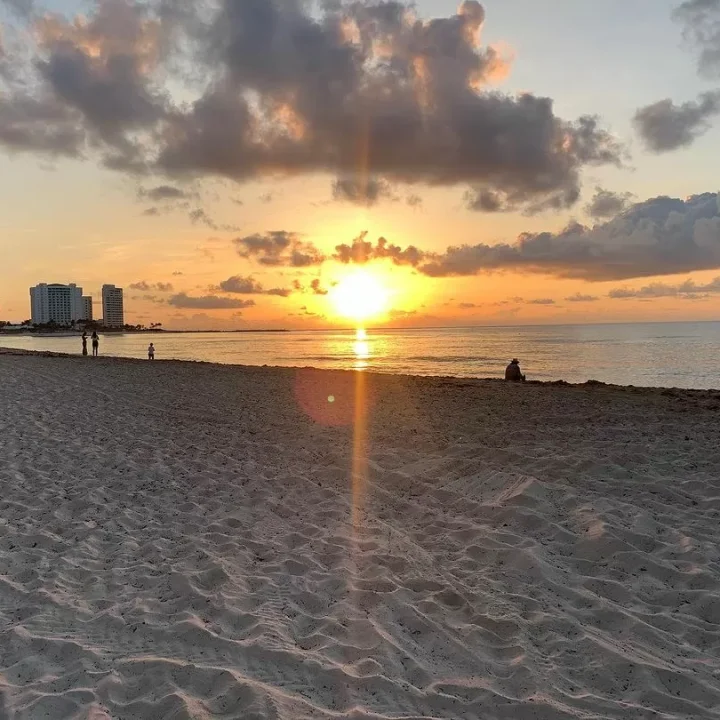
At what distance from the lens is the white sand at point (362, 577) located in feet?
11.4

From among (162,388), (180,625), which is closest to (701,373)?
(162,388)

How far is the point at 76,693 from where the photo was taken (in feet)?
11.0

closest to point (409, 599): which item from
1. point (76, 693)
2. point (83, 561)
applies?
point (76, 693)

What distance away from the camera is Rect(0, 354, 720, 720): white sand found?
3463 millimetres

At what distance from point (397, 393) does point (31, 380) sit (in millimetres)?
14443

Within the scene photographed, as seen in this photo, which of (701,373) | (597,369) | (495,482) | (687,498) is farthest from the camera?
(597,369)

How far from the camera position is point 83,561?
5316mm

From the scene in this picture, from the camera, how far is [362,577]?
5.03 metres

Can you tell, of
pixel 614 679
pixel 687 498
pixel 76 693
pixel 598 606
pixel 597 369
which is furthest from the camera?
pixel 597 369

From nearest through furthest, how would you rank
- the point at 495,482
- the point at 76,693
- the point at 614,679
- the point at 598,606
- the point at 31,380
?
the point at 76,693, the point at 614,679, the point at 598,606, the point at 495,482, the point at 31,380

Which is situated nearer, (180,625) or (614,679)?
(614,679)

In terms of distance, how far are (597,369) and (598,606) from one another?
38445 millimetres

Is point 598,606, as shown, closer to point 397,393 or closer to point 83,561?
point 83,561

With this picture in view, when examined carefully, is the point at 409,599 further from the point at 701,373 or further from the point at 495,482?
the point at 701,373
